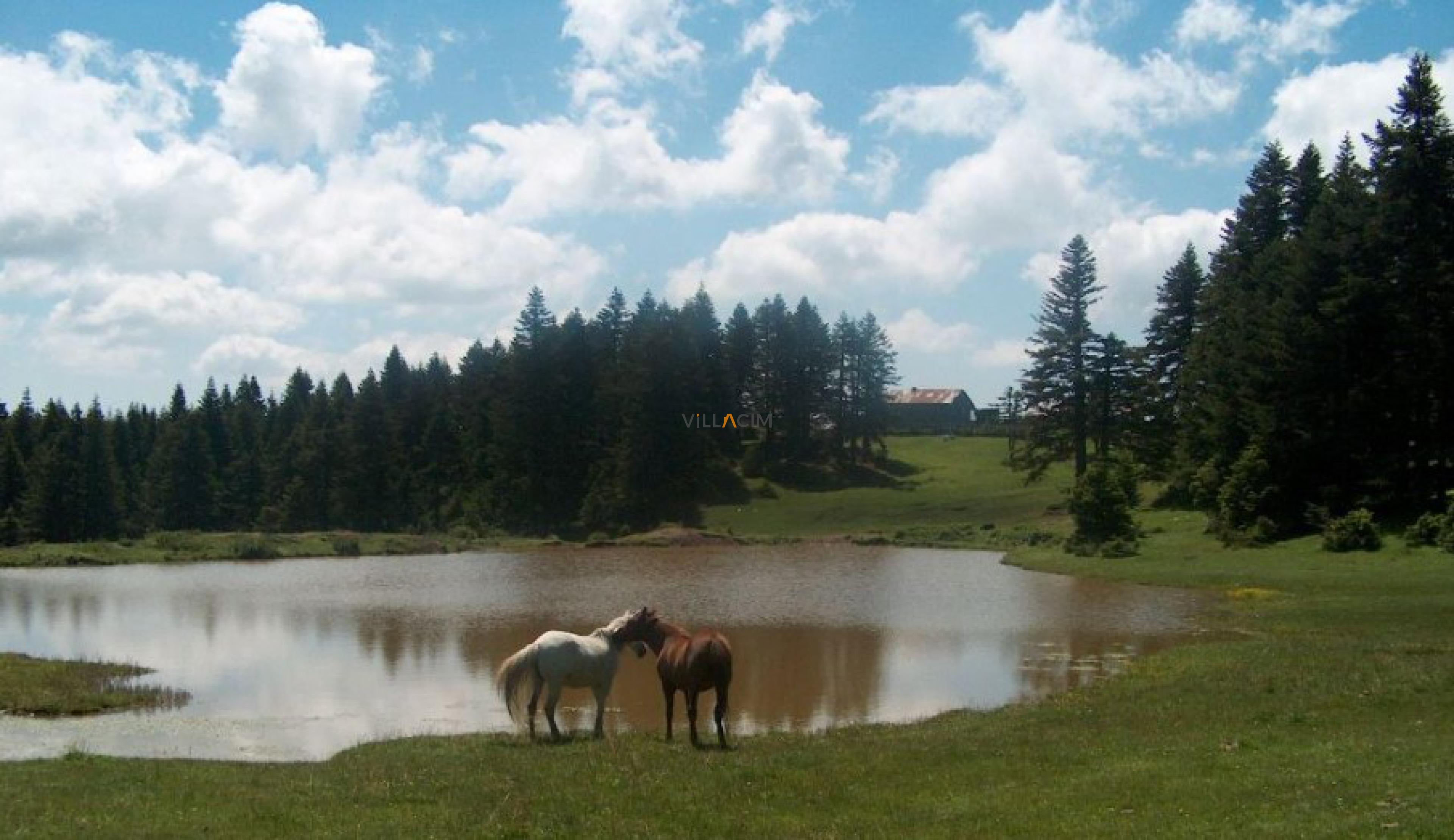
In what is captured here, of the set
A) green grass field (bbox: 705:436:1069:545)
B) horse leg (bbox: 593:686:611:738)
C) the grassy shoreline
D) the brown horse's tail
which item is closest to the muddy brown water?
the grassy shoreline

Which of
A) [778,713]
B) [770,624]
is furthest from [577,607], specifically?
[778,713]

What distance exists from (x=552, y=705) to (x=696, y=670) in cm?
234

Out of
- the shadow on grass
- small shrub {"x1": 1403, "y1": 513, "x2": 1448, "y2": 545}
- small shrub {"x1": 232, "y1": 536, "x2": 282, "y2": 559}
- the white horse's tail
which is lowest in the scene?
small shrub {"x1": 232, "y1": 536, "x2": 282, "y2": 559}

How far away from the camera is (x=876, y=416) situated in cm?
9862

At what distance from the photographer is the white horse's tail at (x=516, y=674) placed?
701 inches

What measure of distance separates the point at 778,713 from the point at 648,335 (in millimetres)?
70067

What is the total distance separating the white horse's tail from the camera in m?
17.8

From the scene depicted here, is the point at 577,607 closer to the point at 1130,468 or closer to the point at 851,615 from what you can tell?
the point at 851,615

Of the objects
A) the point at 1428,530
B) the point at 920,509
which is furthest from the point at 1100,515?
the point at 920,509

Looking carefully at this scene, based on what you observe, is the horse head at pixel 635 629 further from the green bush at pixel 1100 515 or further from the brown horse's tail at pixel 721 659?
the green bush at pixel 1100 515

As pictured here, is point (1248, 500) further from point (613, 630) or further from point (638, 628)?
point (613, 630)

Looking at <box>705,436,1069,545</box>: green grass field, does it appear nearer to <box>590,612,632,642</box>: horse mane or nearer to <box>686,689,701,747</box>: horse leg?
<box>590,612,632,642</box>: horse mane

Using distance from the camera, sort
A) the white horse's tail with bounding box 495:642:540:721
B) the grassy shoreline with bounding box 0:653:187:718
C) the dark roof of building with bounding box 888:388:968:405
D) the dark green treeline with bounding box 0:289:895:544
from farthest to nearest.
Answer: the dark roof of building with bounding box 888:388:968:405 < the dark green treeline with bounding box 0:289:895:544 < the grassy shoreline with bounding box 0:653:187:718 < the white horse's tail with bounding box 495:642:540:721

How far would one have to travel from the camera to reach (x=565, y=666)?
1798cm
